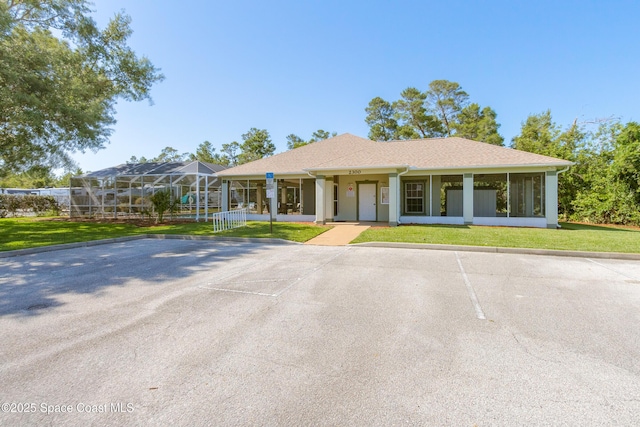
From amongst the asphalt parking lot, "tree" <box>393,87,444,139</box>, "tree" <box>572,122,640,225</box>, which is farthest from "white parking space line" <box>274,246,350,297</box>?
"tree" <box>393,87,444,139</box>

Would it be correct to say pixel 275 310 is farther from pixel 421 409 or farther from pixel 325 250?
pixel 325 250

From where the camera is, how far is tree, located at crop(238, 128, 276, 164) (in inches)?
1768

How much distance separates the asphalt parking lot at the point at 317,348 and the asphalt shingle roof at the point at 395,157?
31.8 ft

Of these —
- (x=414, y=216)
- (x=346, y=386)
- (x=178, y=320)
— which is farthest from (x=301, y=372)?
(x=414, y=216)

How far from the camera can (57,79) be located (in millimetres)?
13328

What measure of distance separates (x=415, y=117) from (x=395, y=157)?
18567mm

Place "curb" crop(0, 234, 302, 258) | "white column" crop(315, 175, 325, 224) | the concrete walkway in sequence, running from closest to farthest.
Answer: "curb" crop(0, 234, 302, 258)
the concrete walkway
"white column" crop(315, 175, 325, 224)

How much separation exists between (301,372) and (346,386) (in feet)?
1.48

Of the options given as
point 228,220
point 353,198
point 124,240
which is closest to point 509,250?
point 353,198

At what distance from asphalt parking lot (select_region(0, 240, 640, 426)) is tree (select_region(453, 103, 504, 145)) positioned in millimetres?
28108

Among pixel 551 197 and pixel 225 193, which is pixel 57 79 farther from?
pixel 551 197

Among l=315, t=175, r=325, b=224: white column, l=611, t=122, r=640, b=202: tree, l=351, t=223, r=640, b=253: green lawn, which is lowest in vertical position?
l=351, t=223, r=640, b=253: green lawn

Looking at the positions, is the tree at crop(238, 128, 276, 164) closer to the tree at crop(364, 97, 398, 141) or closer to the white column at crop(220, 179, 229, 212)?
the tree at crop(364, 97, 398, 141)

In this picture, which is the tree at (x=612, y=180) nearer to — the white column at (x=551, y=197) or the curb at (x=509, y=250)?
the white column at (x=551, y=197)
